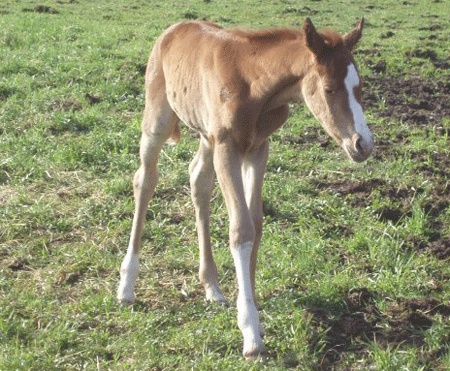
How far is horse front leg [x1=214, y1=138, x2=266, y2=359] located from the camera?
415 cm

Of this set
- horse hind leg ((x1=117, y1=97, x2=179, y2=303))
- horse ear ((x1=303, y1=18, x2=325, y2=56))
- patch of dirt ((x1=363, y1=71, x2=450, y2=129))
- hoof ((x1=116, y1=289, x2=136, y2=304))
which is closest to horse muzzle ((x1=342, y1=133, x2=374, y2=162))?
horse ear ((x1=303, y1=18, x2=325, y2=56))

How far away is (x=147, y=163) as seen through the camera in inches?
204

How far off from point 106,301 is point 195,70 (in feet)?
4.80

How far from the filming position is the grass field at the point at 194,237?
168 inches

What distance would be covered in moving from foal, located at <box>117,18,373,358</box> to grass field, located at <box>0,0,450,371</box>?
0.30 metres

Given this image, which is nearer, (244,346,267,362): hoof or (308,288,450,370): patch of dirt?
(244,346,267,362): hoof

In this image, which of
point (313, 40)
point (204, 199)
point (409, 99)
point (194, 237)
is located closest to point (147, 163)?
point (204, 199)

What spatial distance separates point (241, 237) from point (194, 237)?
1.47m

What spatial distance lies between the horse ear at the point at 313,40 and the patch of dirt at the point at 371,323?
1497 mm

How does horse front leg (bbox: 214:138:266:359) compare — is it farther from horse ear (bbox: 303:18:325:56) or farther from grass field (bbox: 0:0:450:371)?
horse ear (bbox: 303:18:325:56)

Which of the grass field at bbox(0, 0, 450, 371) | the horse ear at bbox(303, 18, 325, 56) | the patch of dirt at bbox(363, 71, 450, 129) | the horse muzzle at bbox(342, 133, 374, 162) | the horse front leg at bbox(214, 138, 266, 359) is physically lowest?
the patch of dirt at bbox(363, 71, 450, 129)

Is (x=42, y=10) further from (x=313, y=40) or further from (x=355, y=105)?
(x=355, y=105)

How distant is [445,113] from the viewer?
8.25 meters

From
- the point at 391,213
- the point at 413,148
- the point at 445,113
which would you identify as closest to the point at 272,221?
the point at 391,213
